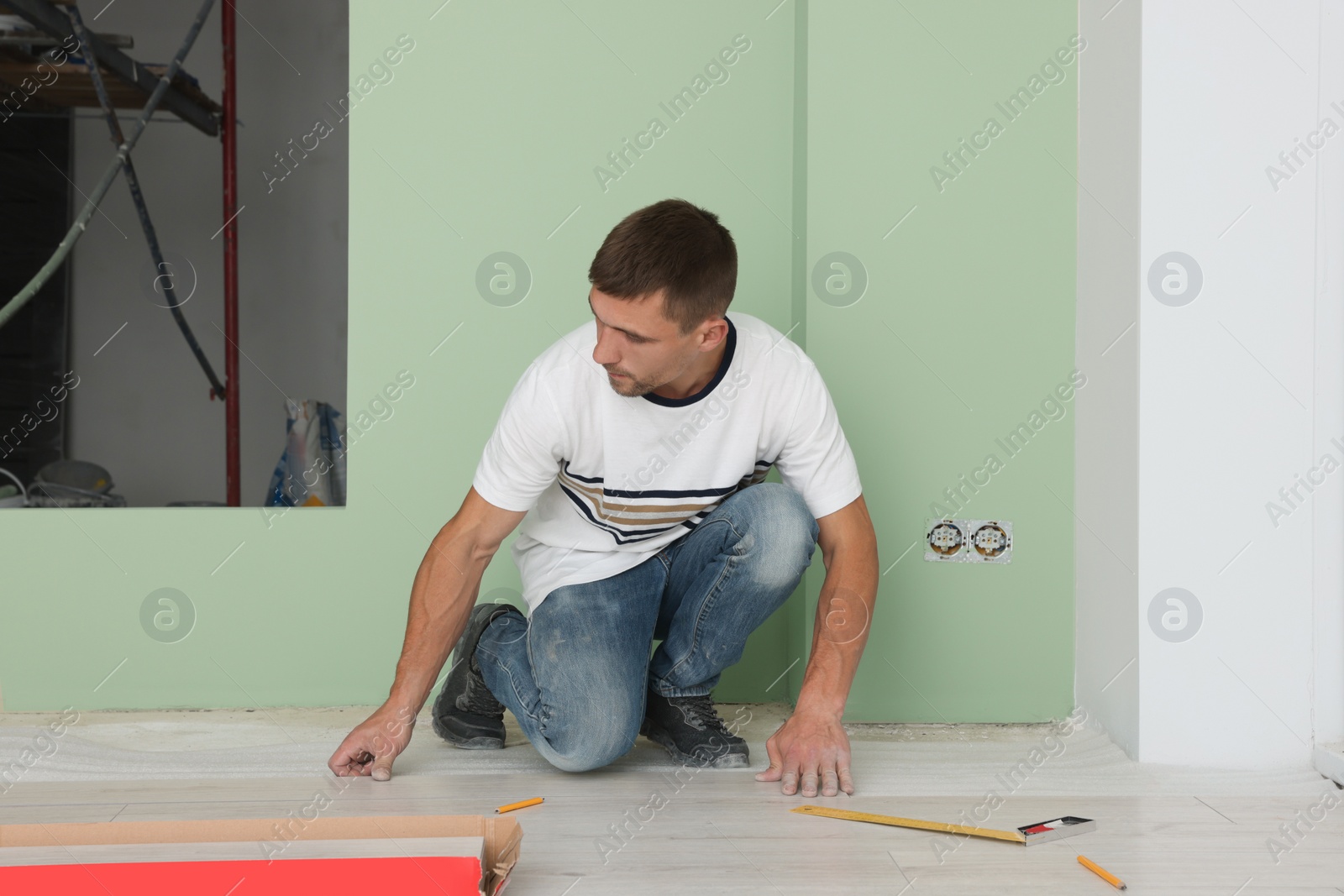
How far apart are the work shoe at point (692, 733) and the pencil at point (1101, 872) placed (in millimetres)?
515

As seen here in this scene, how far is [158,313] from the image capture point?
335 centimetres

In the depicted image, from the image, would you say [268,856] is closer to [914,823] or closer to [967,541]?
[914,823]

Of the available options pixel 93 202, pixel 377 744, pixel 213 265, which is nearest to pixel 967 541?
pixel 377 744

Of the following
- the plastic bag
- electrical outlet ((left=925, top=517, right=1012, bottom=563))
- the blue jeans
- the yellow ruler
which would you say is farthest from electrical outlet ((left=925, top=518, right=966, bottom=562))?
the plastic bag

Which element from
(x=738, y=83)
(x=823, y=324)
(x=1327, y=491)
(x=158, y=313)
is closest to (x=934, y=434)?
(x=823, y=324)

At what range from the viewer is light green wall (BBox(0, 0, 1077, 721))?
1.81 m

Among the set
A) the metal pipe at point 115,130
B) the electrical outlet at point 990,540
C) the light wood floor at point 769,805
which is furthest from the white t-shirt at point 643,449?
the metal pipe at point 115,130

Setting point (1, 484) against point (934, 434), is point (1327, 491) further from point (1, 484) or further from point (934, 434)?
point (1, 484)

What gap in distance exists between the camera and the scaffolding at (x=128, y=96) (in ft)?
7.04

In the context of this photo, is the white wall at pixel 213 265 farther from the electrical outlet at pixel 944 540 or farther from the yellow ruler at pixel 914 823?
the yellow ruler at pixel 914 823

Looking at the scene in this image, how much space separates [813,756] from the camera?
4.49 ft

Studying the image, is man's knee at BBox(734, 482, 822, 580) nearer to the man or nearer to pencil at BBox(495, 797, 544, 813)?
the man

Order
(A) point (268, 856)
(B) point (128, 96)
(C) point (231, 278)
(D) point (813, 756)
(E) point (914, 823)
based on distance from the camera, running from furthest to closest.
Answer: (B) point (128, 96)
(C) point (231, 278)
(D) point (813, 756)
(E) point (914, 823)
(A) point (268, 856)

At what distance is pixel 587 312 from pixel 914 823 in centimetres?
109
